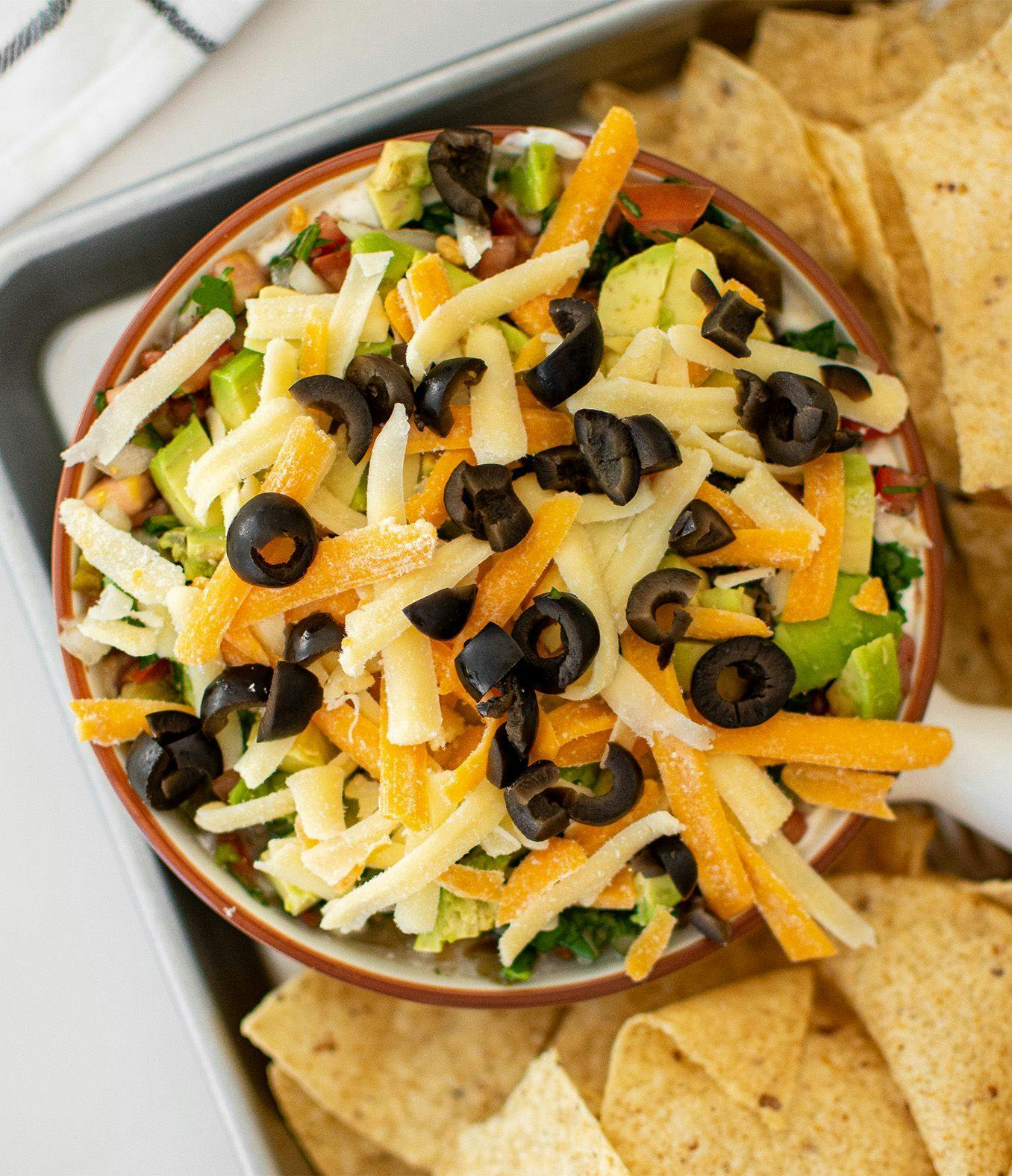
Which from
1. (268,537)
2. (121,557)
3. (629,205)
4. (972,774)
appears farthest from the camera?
(972,774)

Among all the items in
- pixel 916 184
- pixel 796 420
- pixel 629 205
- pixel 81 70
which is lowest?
pixel 796 420

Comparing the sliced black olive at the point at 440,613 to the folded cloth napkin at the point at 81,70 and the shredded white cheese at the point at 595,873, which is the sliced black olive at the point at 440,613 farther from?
the folded cloth napkin at the point at 81,70

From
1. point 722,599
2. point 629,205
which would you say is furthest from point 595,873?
point 629,205

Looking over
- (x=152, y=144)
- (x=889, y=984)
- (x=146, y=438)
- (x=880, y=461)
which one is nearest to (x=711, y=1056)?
(x=889, y=984)

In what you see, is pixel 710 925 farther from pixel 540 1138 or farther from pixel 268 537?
pixel 268 537

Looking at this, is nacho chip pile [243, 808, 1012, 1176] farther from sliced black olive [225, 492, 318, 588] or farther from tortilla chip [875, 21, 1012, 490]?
sliced black olive [225, 492, 318, 588]

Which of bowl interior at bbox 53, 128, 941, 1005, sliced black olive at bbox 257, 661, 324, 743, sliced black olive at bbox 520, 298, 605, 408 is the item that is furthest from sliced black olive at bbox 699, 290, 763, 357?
sliced black olive at bbox 257, 661, 324, 743

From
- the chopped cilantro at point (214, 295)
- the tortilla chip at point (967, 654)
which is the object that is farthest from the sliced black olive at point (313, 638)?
the tortilla chip at point (967, 654)
